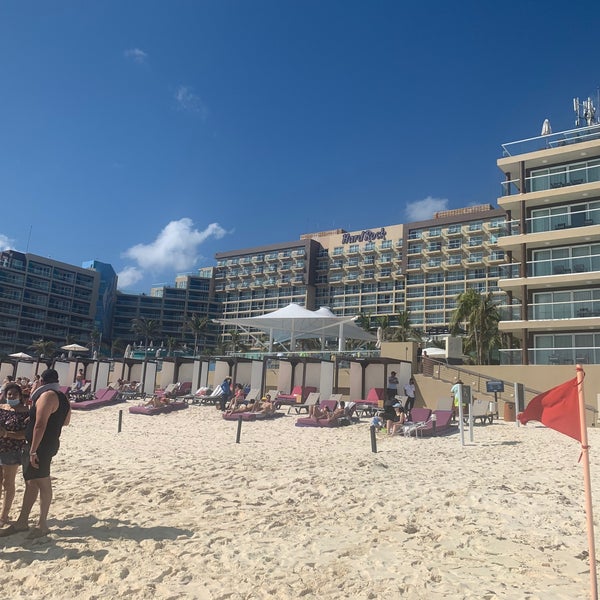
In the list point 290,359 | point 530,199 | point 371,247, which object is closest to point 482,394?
point 290,359

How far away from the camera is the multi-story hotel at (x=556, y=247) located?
84.4ft

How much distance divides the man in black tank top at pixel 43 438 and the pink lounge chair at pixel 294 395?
47.6 feet

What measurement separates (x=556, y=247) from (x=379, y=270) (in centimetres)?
5677

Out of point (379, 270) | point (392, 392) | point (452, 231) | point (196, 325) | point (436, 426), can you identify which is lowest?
point (436, 426)

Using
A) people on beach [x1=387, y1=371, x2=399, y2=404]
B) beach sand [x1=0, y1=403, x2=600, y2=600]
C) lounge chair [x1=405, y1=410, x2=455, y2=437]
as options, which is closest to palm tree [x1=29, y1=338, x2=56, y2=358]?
people on beach [x1=387, y1=371, x2=399, y2=404]

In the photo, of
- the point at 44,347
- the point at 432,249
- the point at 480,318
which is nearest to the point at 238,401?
the point at 480,318

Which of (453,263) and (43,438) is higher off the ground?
(453,263)

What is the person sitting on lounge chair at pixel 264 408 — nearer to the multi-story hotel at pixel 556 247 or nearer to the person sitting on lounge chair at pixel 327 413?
the person sitting on lounge chair at pixel 327 413

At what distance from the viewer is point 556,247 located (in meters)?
27.5

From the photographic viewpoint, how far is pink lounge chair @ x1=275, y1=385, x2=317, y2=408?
20733 millimetres

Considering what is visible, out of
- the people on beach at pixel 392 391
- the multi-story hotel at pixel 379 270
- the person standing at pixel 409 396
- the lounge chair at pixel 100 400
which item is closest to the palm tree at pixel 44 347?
the multi-story hotel at pixel 379 270

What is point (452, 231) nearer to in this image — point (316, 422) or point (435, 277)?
point (435, 277)

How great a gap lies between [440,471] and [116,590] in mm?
6113

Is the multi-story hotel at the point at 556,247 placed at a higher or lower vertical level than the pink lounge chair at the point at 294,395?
higher
